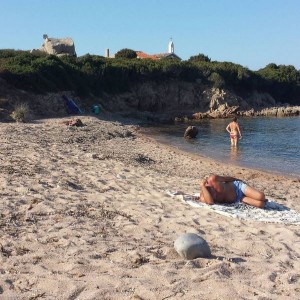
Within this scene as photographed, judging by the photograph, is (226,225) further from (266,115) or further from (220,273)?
(266,115)

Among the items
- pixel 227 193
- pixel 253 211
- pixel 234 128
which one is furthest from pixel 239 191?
pixel 234 128

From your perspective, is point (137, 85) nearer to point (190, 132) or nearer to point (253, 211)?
point (190, 132)

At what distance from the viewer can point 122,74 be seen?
4381 centimetres

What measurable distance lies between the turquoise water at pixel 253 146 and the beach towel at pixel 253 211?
23.1 ft

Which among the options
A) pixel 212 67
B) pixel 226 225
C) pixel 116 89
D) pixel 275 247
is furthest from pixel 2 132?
pixel 212 67

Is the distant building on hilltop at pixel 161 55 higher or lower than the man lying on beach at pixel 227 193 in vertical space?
higher

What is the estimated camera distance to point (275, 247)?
591cm

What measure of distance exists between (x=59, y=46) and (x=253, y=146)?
31.8 meters

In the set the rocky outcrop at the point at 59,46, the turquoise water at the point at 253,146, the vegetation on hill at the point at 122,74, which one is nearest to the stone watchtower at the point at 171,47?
the vegetation on hill at the point at 122,74

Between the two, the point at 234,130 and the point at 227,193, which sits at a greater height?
the point at 234,130

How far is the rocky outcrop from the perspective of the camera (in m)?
48.0

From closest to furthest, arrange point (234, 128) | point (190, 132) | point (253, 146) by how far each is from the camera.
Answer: point (234, 128), point (253, 146), point (190, 132)

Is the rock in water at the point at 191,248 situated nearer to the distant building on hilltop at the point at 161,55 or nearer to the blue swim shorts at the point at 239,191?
the blue swim shorts at the point at 239,191

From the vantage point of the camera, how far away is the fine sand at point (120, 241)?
4273 mm
